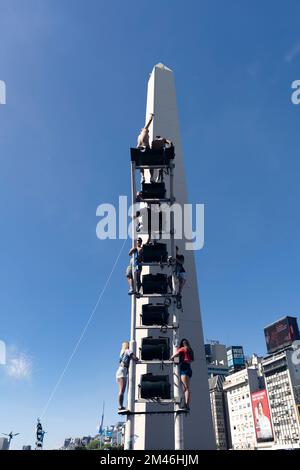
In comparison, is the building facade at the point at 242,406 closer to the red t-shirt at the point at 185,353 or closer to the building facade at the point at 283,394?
the building facade at the point at 283,394

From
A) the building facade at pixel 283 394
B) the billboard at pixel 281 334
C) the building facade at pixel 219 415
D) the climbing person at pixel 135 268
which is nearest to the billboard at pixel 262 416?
the building facade at pixel 283 394

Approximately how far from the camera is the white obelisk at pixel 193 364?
40.9 feet

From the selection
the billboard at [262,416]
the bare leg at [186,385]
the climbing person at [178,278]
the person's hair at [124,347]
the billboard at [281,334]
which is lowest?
the bare leg at [186,385]

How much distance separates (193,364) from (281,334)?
115205mm

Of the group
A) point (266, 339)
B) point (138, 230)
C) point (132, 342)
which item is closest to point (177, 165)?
point (138, 230)

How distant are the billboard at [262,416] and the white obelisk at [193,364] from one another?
4455 inches

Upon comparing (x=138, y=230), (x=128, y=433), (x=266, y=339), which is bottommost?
(x=128, y=433)

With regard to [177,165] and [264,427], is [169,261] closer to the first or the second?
[177,165]

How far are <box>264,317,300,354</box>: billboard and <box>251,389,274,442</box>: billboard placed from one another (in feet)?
49.4

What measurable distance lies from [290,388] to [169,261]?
11558 centimetres
